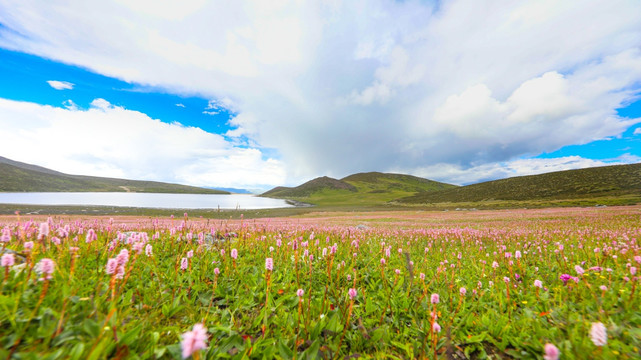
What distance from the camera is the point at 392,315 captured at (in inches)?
149

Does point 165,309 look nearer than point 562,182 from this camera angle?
Yes

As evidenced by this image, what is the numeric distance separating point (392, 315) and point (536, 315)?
202cm

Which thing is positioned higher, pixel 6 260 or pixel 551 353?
pixel 6 260

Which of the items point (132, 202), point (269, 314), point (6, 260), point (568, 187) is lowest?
point (269, 314)

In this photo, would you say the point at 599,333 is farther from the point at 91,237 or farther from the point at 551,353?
the point at 91,237

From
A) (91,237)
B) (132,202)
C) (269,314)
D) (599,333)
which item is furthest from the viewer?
(132,202)

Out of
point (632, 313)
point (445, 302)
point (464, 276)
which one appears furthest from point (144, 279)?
point (632, 313)

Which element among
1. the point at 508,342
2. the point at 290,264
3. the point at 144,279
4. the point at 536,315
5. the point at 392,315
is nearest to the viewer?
the point at 508,342

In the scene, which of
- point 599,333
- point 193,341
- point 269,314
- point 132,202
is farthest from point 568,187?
point 132,202

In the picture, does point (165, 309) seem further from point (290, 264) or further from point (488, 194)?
point (488, 194)

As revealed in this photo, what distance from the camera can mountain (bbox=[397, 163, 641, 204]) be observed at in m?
66.2

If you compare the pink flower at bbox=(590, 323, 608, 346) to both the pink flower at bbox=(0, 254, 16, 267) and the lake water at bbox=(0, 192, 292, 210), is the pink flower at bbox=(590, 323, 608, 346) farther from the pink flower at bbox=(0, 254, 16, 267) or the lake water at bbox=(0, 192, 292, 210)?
the lake water at bbox=(0, 192, 292, 210)

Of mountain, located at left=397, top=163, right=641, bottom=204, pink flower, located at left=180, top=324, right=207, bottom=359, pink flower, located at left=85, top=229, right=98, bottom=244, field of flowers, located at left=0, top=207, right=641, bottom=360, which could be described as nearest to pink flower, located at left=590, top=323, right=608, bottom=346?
field of flowers, located at left=0, top=207, right=641, bottom=360

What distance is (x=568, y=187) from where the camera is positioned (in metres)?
77.6
